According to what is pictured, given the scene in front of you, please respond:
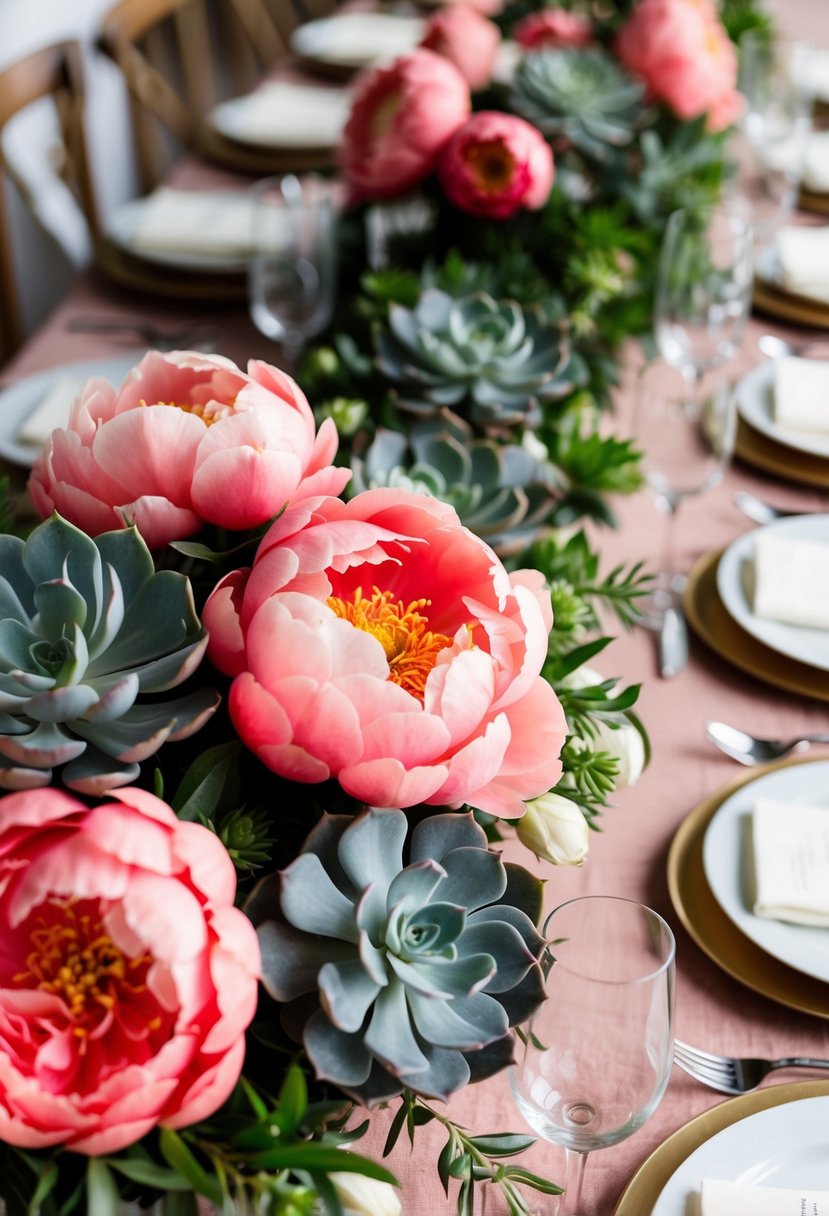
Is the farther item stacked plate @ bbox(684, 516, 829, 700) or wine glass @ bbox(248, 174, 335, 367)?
wine glass @ bbox(248, 174, 335, 367)

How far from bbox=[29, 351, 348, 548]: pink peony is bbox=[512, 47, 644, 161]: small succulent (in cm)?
92

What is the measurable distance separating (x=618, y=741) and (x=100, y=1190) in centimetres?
41

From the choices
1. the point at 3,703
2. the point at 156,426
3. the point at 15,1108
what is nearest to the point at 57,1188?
the point at 15,1108

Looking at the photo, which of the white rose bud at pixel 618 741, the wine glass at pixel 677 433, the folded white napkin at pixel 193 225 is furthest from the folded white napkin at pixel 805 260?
the white rose bud at pixel 618 741

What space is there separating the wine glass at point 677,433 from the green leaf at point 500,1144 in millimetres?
582

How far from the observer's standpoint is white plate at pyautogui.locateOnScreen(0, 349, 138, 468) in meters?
1.30

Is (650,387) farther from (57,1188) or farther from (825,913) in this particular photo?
(57,1188)

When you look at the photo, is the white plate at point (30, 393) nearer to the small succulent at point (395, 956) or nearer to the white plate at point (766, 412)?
the white plate at point (766, 412)

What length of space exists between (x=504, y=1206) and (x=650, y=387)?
0.72m

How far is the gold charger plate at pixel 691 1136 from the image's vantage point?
0.68 meters

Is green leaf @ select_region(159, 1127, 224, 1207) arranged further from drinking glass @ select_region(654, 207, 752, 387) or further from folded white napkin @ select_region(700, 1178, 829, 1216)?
drinking glass @ select_region(654, 207, 752, 387)

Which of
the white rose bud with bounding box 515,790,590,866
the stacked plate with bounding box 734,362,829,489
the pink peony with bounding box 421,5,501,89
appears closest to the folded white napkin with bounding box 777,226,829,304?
the stacked plate with bounding box 734,362,829,489

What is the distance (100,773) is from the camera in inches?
21.6

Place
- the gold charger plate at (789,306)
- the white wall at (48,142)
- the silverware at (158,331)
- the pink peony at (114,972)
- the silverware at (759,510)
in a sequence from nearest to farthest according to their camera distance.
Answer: the pink peony at (114,972), the silverware at (759,510), the silverware at (158,331), the gold charger plate at (789,306), the white wall at (48,142)
